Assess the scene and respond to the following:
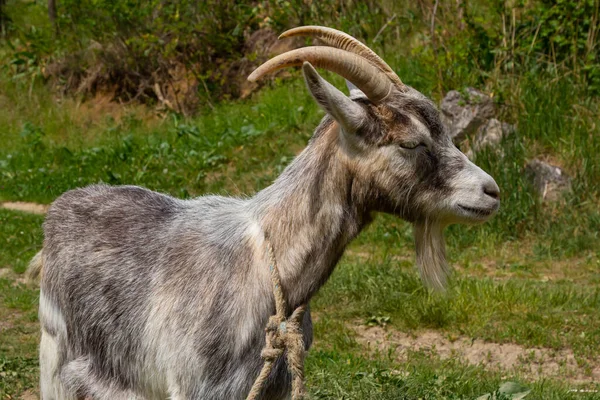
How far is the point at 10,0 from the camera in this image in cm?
2023

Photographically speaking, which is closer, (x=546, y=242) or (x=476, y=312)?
(x=476, y=312)

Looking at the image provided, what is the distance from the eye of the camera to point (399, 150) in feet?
12.8

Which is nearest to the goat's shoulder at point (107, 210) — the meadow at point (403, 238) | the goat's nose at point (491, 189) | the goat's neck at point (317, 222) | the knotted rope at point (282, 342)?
the goat's neck at point (317, 222)

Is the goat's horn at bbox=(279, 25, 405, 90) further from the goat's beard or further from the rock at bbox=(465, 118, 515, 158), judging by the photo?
the rock at bbox=(465, 118, 515, 158)

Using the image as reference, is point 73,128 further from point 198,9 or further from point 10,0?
point 10,0

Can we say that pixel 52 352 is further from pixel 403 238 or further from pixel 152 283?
pixel 403 238

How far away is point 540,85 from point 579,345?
13.7 feet

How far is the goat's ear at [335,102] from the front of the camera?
362 cm

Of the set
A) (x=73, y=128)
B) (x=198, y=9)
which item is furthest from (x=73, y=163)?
(x=198, y=9)

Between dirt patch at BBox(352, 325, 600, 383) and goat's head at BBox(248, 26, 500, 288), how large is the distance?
7.76 ft

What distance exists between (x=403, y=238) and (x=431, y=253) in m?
4.79

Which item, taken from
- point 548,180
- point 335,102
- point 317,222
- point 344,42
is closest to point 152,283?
point 317,222

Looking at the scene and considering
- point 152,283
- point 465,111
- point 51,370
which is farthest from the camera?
point 465,111

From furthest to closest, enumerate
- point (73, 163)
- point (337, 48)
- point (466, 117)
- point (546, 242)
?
point (73, 163) → point (466, 117) → point (546, 242) → point (337, 48)
